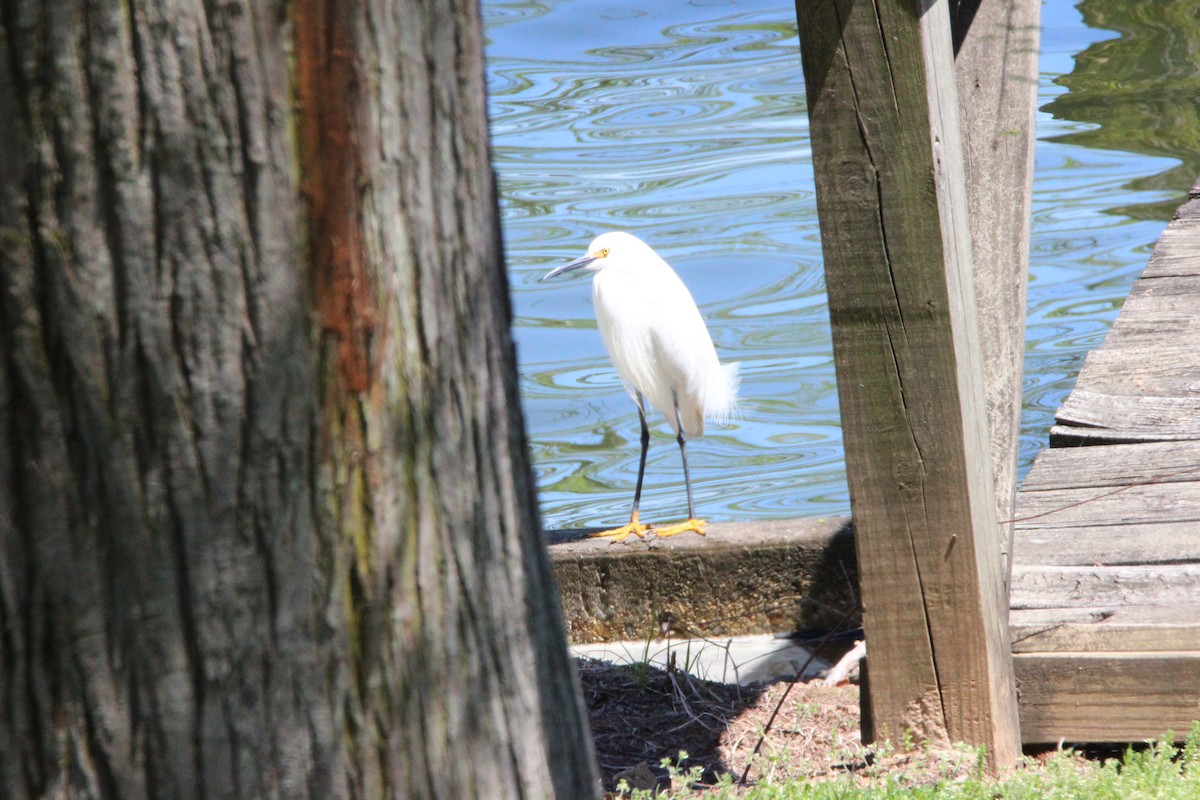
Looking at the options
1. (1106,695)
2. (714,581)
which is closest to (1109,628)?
(1106,695)

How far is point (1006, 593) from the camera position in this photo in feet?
10.0

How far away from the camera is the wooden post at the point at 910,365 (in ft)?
8.63

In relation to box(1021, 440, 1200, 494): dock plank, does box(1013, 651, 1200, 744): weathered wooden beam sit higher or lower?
lower

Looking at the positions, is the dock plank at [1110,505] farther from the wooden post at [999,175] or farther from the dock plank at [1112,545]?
the wooden post at [999,175]

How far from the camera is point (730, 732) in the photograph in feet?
11.3

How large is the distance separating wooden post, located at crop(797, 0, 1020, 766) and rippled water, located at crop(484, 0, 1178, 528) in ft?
12.1

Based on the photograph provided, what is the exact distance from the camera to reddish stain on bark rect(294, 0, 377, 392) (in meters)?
1.30

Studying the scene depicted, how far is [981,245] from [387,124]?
2355mm

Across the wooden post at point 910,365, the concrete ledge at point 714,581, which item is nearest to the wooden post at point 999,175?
the wooden post at point 910,365

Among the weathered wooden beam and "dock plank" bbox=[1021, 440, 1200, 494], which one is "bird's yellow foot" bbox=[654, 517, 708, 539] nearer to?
"dock plank" bbox=[1021, 440, 1200, 494]

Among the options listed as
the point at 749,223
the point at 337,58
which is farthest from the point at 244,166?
the point at 749,223

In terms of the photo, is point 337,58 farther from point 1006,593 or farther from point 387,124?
point 1006,593

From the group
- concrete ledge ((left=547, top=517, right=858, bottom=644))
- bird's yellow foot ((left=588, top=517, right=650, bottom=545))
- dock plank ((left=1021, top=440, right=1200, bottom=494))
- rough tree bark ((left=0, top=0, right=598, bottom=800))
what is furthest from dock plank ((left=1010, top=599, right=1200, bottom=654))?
rough tree bark ((left=0, top=0, right=598, bottom=800))

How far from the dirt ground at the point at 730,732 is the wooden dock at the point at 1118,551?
39 cm
